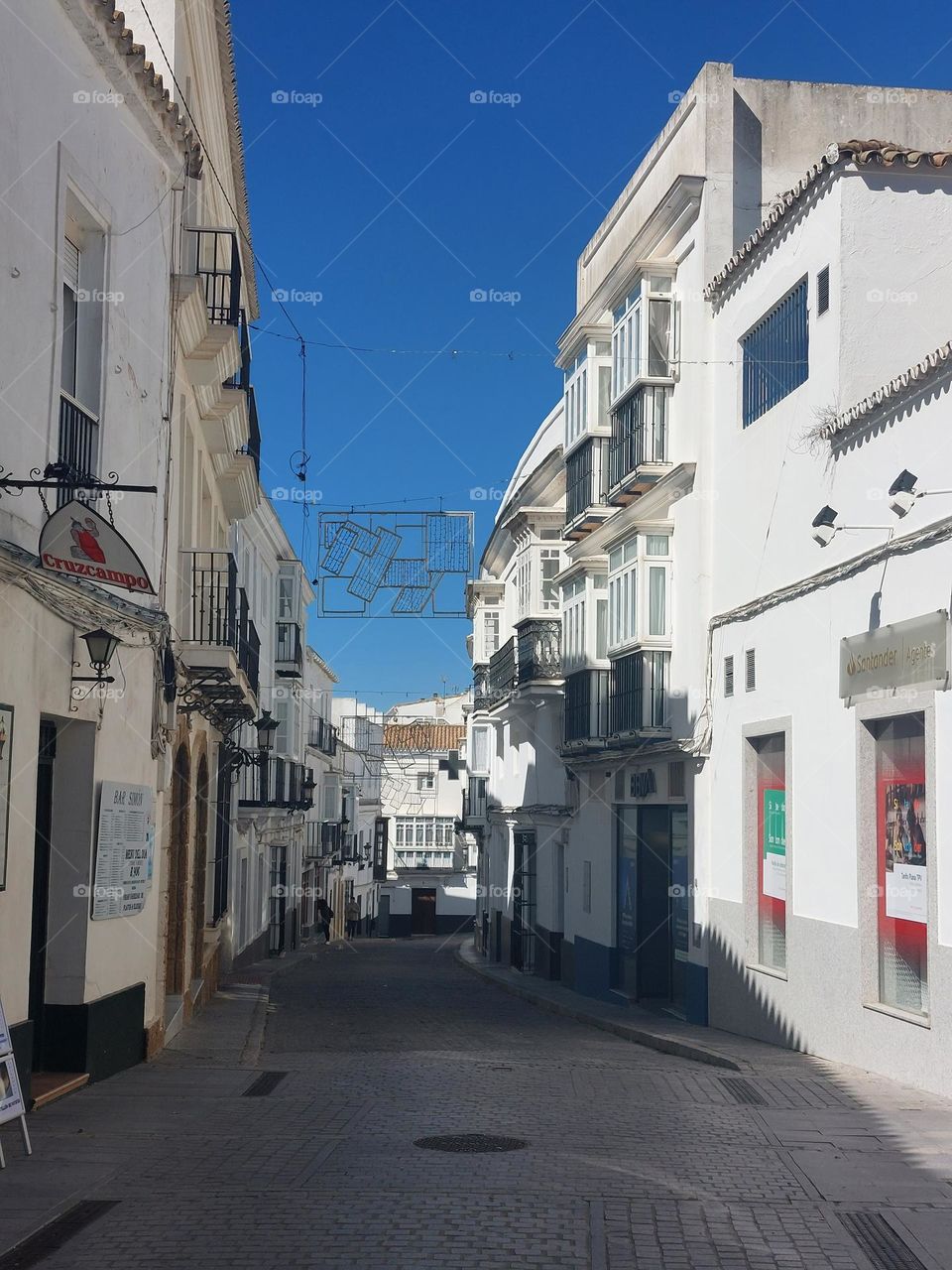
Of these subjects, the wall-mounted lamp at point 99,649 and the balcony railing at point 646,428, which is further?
the balcony railing at point 646,428

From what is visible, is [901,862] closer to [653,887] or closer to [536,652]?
[653,887]

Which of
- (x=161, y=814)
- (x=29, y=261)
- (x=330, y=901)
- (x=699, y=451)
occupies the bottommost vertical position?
→ (x=330, y=901)

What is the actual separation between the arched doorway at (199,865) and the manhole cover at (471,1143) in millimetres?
9789

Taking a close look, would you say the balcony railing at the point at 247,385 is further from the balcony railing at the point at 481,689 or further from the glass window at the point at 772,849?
the balcony railing at the point at 481,689

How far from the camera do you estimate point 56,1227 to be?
6.97 metres

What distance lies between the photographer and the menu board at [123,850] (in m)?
11.5

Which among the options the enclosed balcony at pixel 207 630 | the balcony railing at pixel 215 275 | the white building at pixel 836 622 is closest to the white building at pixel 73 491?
the balcony railing at pixel 215 275

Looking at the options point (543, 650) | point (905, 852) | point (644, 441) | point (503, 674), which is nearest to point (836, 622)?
point (905, 852)

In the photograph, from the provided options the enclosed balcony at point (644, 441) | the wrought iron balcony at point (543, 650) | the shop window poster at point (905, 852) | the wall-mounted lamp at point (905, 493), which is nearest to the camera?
the wall-mounted lamp at point (905, 493)

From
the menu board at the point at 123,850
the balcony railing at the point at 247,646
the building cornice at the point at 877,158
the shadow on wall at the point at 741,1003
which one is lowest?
the shadow on wall at the point at 741,1003

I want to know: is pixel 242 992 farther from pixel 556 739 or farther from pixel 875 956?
pixel 875 956

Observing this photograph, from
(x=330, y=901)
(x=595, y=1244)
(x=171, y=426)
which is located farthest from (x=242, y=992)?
(x=330, y=901)

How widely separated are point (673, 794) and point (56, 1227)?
14.0 metres

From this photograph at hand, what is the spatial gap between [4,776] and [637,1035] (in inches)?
405
